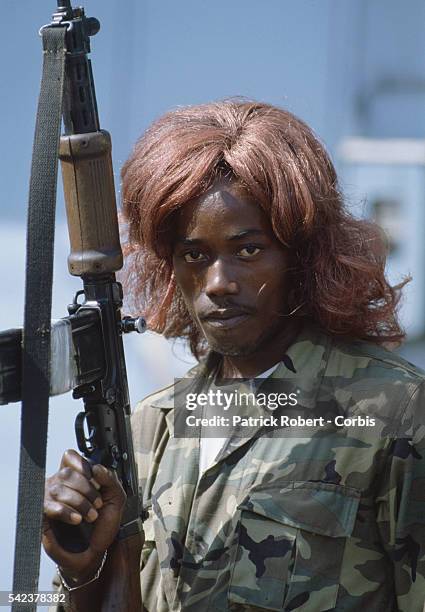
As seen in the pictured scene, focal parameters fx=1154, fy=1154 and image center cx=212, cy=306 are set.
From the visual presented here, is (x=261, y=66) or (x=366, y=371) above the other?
(x=261, y=66)

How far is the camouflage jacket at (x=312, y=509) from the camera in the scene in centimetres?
167

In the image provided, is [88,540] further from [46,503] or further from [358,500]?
[358,500]

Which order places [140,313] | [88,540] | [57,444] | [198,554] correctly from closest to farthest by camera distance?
[88,540]
[198,554]
[140,313]
[57,444]

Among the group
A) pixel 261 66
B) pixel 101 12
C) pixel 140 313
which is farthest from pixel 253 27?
pixel 140 313

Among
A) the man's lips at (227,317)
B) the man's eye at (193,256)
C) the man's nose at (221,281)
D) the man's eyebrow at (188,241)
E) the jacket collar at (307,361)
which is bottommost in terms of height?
the jacket collar at (307,361)

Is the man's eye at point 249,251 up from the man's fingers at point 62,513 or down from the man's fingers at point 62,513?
up

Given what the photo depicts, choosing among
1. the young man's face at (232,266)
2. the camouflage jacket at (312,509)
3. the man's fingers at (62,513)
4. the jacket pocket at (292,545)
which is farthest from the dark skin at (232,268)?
the man's fingers at (62,513)

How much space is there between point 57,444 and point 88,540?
101 cm

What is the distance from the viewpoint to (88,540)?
1655 millimetres

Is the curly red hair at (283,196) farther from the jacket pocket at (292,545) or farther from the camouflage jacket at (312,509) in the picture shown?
the jacket pocket at (292,545)

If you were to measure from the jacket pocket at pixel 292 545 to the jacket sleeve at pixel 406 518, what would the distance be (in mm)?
53

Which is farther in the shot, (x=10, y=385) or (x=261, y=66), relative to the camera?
(x=261, y=66)

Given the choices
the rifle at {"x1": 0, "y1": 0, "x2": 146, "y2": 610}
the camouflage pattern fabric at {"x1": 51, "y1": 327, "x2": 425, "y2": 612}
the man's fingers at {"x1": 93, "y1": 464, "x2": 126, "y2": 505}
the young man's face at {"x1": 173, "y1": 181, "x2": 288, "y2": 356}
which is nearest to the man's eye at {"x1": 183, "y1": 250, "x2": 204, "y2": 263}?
the young man's face at {"x1": 173, "y1": 181, "x2": 288, "y2": 356}

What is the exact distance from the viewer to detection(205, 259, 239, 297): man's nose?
1.73 meters
